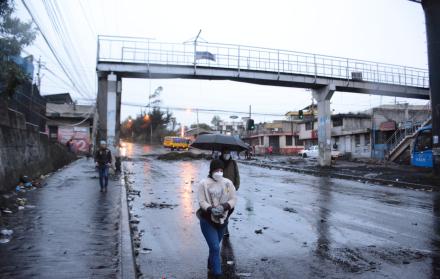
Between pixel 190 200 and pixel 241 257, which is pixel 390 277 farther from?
pixel 190 200

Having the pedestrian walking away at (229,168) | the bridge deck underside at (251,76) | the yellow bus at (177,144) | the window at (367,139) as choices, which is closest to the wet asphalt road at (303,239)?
the pedestrian walking away at (229,168)

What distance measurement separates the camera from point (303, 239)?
697cm

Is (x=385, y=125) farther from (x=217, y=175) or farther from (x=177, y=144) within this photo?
(x=217, y=175)

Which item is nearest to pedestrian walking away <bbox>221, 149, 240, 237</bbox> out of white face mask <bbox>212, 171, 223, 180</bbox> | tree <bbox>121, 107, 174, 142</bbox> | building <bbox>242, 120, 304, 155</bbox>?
white face mask <bbox>212, 171, 223, 180</bbox>

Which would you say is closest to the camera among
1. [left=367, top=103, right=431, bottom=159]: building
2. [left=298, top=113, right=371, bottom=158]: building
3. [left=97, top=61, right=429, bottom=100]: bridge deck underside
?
[left=97, top=61, right=429, bottom=100]: bridge deck underside

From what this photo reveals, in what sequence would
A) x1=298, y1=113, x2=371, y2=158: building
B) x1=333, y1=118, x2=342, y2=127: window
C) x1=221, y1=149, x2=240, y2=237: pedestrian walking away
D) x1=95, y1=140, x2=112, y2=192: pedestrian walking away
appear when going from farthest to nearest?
x1=333, y1=118, x2=342, y2=127: window → x1=298, y1=113, x2=371, y2=158: building → x1=95, y1=140, x2=112, y2=192: pedestrian walking away → x1=221, y1=149, x2=240, y2=237: pedestrian walking away

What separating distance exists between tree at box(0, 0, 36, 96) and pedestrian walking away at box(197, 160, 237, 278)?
7600 millimetres

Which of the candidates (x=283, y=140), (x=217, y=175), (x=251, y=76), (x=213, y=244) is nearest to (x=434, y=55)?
(x=251, y=76)

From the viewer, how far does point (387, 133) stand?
42.6m

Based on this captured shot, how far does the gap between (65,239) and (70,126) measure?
41282mm

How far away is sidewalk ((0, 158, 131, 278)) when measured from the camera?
16.2ft

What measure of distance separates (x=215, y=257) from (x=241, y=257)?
142cm

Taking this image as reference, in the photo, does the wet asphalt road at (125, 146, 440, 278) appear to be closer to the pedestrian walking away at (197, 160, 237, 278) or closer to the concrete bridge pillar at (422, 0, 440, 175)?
the pedestrian walking away at (197, 160, 237, 278)

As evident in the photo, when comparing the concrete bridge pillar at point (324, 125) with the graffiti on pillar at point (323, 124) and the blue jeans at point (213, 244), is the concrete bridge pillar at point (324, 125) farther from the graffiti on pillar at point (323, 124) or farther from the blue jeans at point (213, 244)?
the blue jeans at point (213, 244)
